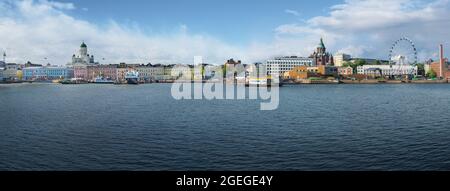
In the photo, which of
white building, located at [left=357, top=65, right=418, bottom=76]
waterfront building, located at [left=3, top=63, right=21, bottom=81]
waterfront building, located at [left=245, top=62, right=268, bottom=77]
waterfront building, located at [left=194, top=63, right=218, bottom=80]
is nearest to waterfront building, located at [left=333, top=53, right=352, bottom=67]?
white building, located at [left=357, top=65, right=418, bottom=76]

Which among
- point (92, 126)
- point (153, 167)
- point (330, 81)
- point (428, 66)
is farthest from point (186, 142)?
point (428, 66)

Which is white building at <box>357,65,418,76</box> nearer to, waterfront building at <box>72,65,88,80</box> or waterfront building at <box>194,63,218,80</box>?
waterfront building at <box>194,63,218,80</box>

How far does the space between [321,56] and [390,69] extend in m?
22.1

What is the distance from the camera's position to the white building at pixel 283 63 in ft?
430

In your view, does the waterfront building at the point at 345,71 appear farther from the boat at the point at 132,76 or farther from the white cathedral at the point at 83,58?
the white cathedral at the point at 83,58

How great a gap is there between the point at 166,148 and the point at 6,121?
42.7ft

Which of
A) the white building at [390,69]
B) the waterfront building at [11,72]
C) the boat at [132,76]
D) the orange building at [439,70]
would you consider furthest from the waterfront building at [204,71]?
the orange building at [439,70]

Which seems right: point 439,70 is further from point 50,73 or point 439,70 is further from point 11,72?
point 11,72

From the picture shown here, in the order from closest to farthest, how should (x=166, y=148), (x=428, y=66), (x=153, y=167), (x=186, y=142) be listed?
1. (x=153, y=167)
2. (x=166, y=148)
3. (x=186, y=142)
4. (x=428, y=66)

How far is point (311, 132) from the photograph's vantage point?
16.7 meters
